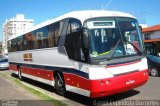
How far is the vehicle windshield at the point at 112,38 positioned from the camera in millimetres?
8664

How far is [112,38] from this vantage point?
29.6 feet

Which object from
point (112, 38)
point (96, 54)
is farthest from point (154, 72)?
point (96, 54)

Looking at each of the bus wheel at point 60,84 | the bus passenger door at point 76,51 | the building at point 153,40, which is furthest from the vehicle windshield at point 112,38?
the building at point 153,40

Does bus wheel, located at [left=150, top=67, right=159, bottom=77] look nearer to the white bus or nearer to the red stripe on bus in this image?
Answer: the white bus

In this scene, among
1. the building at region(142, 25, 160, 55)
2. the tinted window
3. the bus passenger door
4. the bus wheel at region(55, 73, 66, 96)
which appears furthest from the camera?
the building at region(142, 25, 160, 55)

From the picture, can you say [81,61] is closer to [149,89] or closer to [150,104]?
[150,104]

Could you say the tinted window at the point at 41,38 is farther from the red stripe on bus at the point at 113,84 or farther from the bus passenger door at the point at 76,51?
the red stripe on bus at the point at 113,84

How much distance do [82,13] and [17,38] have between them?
11.2 m

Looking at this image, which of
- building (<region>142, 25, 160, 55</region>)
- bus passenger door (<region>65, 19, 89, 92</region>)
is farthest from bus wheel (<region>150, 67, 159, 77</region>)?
building (<region>142, 25, 160, 55</region>)

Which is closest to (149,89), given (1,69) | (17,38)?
(17,38)

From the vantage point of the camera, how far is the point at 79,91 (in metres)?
9.44

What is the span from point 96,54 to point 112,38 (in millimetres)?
852

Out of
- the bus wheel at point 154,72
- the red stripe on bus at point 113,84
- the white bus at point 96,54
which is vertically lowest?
the bus wheel at point 154,72

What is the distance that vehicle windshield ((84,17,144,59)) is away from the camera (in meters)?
8.66
